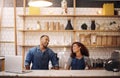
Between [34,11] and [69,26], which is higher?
[34,11]

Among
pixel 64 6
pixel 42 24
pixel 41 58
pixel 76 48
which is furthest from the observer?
pixel 42 24

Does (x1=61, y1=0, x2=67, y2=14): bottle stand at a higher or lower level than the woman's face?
higher

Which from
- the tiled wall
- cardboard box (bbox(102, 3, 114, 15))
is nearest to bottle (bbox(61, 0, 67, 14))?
the tiled wall

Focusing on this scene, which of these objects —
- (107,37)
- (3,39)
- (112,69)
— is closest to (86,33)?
(107,37)

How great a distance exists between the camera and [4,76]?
3590 millimetres

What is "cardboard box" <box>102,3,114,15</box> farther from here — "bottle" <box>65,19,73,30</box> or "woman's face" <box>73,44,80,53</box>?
"woman's face" <box>73,44,80,53</box>

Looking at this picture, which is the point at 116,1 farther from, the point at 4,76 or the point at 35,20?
the point at 4,76

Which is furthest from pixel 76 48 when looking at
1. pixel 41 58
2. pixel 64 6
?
pixel 64 6

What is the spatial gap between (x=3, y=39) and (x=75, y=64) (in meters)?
2.75

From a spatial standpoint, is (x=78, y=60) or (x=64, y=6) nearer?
(x=78, y=60)

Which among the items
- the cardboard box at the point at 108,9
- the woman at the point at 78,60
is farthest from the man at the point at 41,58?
the cardboard box at the point at 108,9

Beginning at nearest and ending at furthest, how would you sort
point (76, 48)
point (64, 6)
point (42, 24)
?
point (76, 48) → point (64, 6) → point (42, 24)

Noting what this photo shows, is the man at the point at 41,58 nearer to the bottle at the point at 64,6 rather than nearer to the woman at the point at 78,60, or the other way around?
the woman at the point at 78,60

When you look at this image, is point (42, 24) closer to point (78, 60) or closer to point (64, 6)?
point (64, 6)
